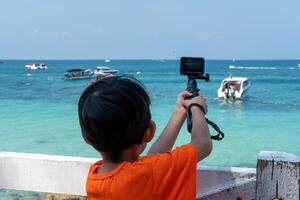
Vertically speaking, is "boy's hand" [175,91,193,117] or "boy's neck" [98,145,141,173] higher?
"boy's hand" [175,91,193,117]

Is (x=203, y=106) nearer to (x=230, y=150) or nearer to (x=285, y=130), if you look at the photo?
(x=230, y=150)

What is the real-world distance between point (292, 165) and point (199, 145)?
0.60m

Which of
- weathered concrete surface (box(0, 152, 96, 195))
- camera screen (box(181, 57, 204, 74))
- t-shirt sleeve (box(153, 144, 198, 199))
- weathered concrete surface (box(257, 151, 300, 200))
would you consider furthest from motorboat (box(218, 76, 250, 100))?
t-shirt sleeve (box(153, 144, 198, 199))

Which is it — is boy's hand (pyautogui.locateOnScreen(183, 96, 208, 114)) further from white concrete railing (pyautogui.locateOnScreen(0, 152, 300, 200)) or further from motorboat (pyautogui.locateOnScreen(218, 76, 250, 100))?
motorboat (pyautogui.locateOnScreen(218, 76, 250, 100))

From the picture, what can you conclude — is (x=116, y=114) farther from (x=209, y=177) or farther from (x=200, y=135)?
(x=209, y=177)

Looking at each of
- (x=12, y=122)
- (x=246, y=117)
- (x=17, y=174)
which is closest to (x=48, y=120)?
(x=12, y=122)

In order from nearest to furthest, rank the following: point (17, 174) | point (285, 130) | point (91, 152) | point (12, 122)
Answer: point (17, 174), point (91, 152), point (285, 130), point (12, 122)

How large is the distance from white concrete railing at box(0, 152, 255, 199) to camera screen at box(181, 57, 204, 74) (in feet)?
2.14

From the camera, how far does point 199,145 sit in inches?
63.7

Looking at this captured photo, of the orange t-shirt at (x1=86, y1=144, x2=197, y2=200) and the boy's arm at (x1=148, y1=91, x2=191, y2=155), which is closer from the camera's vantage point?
the orange t-shirt at (x1=86, y1=144, x2=197, y2=200)

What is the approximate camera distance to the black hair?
1.49 m

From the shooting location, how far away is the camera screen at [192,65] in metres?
1.92

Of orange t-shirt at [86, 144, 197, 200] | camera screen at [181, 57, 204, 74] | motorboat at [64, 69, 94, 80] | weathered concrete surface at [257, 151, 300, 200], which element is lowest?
motorboat at [64, 69, 94, 80]

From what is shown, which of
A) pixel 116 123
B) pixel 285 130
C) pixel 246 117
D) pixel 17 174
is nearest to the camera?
pixel 116 123
